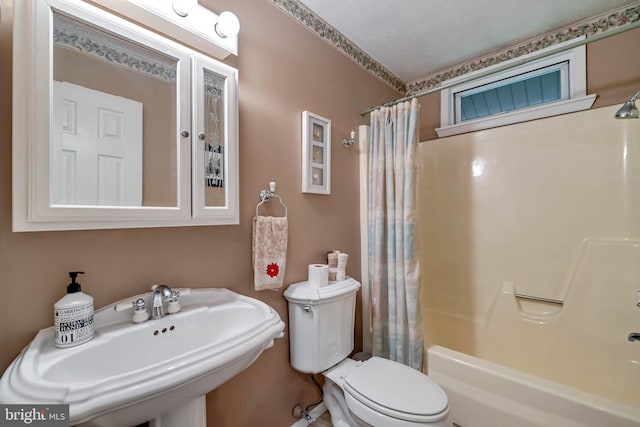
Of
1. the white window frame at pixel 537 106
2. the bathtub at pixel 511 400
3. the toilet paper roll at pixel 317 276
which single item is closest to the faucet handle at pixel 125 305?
the toilet paper roll at pixel 317 276

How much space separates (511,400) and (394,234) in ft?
3.14

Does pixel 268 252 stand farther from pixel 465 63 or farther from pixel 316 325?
pixel 465 63

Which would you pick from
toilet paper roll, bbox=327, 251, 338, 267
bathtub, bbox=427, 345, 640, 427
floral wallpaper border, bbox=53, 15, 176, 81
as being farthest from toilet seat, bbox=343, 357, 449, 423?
floral wallpaper border, bbox=53, 15, 176, 81

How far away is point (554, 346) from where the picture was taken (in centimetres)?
158

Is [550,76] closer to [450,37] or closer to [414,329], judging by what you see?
[450,37]

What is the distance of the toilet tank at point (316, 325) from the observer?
4.31 ft

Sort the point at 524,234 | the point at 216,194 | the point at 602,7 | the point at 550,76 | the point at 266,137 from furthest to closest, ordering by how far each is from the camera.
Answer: the point at 550,76 → the point at 524,234 → the point at 602,7 → the point at 266,137 → the point at 216,194

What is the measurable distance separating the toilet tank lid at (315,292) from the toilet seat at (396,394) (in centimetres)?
37

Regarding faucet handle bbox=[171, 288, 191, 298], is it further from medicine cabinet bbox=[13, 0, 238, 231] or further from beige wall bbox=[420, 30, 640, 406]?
beige wall bbox=[420, 30, 640, 406]

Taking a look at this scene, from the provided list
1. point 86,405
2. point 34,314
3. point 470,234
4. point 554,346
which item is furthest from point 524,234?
point 34,314

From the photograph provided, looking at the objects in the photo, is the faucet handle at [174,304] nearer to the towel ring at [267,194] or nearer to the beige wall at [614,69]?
the towel ring at [267,194]

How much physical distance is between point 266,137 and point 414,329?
1.39 metres

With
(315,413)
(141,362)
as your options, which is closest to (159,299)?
(141,362)

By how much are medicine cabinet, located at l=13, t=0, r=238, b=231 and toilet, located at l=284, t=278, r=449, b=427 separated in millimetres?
615
